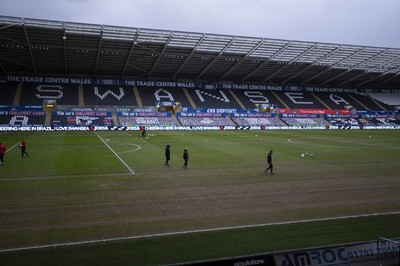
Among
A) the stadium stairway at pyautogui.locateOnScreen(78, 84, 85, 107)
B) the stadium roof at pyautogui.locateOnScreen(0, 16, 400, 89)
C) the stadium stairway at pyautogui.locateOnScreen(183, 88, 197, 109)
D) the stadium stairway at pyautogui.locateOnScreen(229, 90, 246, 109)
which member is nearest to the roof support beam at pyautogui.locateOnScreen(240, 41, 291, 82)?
the stadium roof at pyautogui.locateOnScreen(0, 16, 400, 89)

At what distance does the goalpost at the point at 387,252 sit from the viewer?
7820mm

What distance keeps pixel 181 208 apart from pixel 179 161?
482 inches

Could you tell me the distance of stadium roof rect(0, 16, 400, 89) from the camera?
52.7 metres

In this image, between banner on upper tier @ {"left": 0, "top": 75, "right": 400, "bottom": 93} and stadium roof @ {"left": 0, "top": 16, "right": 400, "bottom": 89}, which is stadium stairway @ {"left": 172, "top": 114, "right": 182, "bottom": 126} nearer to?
stadium roof @ {"left": 0, "top": 16, "right": 400, "bottom": 89}

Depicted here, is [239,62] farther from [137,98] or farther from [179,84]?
[137,98]

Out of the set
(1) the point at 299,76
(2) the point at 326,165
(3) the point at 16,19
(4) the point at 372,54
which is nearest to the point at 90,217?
(2) the point at 326,165

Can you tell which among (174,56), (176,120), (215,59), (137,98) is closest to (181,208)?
(174,56)

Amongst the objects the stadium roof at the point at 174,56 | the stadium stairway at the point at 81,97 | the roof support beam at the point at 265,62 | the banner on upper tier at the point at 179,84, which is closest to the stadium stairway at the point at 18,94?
the banner on upper tier at the point at 179,84

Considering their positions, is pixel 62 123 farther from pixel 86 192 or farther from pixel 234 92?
pixel 86 192

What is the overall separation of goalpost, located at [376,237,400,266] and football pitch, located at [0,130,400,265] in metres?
1.91

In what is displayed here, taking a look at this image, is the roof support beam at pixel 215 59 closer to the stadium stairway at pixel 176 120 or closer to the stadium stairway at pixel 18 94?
the stadium stairway at pixel 176 120

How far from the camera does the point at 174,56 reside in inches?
2564

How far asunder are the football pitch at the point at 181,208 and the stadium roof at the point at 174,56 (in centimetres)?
3379

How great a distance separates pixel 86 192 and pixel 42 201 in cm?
212
